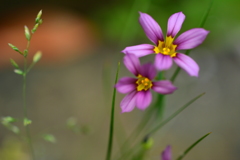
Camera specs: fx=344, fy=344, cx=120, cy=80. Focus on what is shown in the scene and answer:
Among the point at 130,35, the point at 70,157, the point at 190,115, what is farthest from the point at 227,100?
the point at 70,157

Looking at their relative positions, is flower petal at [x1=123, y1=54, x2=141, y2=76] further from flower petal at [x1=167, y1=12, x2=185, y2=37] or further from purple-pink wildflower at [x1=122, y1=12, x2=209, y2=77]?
flower petal at [x1=167, y1=12, x2=185, y2=37]

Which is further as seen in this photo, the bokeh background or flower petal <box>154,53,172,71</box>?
the bokeh background

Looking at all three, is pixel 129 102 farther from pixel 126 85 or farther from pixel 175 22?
pixel 175 22

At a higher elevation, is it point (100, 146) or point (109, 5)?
point (109, 5)

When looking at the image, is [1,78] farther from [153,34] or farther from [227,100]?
[153,34]

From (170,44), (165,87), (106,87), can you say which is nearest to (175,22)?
(170,44)

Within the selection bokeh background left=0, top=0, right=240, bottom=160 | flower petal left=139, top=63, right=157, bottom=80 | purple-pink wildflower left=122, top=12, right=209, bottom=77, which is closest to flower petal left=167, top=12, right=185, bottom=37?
purple-pink wildflower left=122, top=12, right=209, bottom=77
